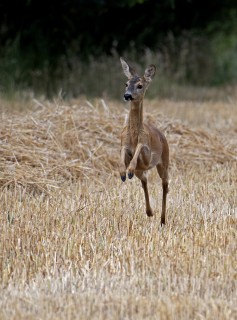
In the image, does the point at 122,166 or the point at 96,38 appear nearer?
the point at 122,166

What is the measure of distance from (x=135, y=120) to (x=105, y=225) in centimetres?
102

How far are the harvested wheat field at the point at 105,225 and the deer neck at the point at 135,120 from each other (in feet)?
2.75

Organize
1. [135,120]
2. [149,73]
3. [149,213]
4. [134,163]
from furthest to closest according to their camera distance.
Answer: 1. [149,73]
2. [149,213]
3. [135,120]
4. [134,163]

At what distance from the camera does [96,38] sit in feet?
66.0

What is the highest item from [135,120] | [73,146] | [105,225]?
[135,120]

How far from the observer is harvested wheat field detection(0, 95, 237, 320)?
19.4ft

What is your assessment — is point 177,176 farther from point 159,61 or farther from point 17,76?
point 159,61

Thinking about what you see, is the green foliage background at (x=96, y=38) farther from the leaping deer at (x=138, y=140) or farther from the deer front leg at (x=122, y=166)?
the deer front leg at (x=122, y=166)

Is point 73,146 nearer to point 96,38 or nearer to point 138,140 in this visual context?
point 138,140

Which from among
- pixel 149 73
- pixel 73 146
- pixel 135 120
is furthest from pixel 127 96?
pixel 73 146

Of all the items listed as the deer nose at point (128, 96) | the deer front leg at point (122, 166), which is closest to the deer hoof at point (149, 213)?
the deer front leg at point (122, 166)

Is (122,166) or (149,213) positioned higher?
(122,166)

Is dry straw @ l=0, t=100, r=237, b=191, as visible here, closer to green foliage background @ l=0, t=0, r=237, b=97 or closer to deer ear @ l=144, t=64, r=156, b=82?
deer ear @ l=144, t=64, r=156, b=82

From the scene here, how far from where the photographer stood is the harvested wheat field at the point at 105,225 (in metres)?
5.91
